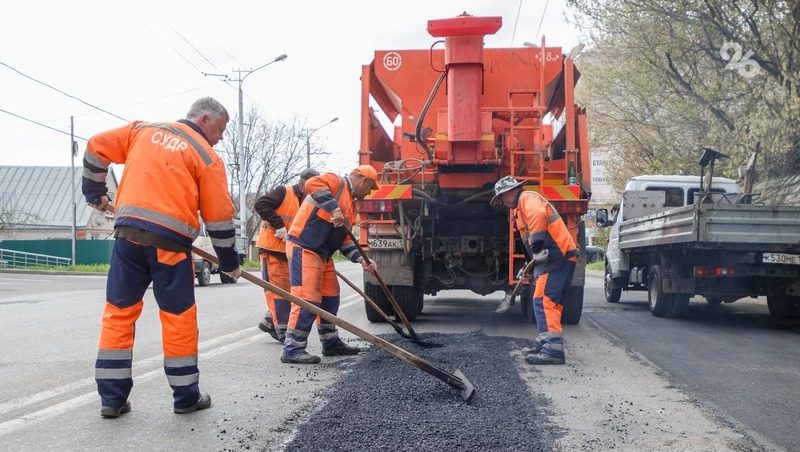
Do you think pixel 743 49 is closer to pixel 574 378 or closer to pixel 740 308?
pixel 740 308

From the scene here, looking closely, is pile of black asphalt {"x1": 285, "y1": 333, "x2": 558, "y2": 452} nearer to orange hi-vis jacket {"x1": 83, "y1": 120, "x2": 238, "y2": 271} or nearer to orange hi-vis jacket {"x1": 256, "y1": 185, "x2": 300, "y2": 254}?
orange hi-vis jacket {"x1": 83, "y1": 120, "x2": 238, "y2": 271}

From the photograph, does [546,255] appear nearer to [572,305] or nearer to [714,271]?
[572,305]

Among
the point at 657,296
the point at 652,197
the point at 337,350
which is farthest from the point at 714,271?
the point at 337,350

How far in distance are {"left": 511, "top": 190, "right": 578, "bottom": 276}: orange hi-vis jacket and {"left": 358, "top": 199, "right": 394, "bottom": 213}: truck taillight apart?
82.5 inches

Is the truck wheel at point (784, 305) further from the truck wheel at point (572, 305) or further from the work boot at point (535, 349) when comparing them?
the work boot at point (535, 349)

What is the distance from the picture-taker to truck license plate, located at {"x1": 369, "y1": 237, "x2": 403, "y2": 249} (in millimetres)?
8547

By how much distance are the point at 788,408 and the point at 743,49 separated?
38.9 feet

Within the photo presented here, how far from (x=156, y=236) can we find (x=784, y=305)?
8699 millimetres

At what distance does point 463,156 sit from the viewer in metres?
8.20

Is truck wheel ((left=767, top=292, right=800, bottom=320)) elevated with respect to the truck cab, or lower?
lower

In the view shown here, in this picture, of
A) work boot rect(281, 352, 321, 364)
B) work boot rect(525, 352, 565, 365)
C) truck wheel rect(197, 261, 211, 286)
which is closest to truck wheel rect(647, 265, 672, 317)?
work boot rect(525, 352, 565, 365)

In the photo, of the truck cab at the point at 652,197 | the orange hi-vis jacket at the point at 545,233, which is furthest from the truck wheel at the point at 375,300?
the truck cab at the point at 652,197

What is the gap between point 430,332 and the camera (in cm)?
830

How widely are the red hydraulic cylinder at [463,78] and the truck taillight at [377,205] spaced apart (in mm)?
997
